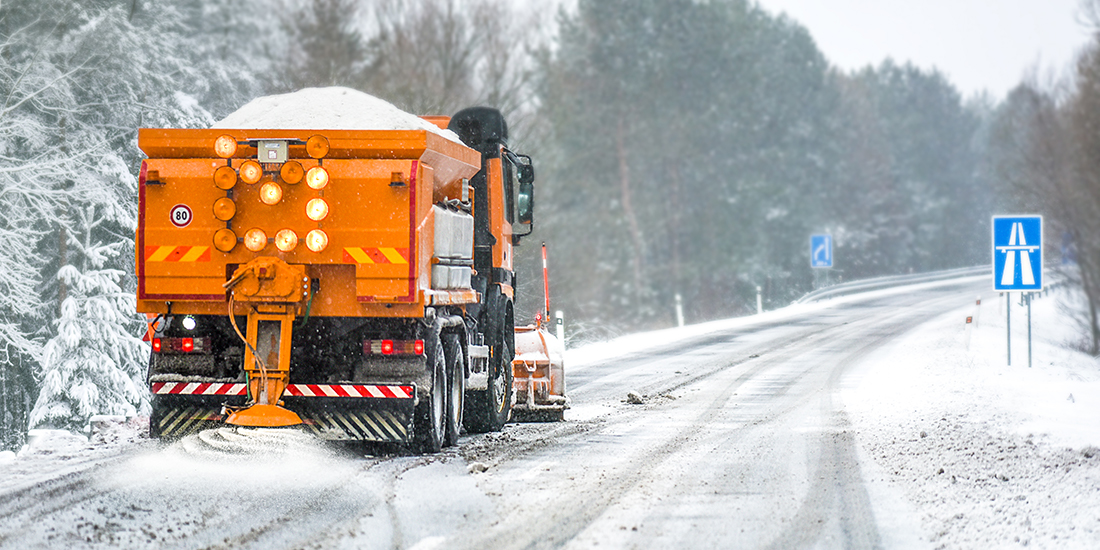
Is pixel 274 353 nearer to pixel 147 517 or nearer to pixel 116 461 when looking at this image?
pixel 116 461

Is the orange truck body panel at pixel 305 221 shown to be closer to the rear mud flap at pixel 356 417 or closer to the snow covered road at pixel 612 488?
the rear mud flap at pixel 356 417

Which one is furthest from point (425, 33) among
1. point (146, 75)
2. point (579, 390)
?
point (579, 390)

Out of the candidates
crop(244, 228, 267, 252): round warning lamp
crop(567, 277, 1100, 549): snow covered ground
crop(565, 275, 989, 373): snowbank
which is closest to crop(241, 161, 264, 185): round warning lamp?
crop(244, 228, 267, 252): round warning lamp

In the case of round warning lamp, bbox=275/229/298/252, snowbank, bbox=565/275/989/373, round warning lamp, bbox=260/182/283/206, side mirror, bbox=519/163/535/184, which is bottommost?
snowbank, bbox=565/275/989/373

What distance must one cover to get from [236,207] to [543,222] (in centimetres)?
2858

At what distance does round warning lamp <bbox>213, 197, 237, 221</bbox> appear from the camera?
8570mm

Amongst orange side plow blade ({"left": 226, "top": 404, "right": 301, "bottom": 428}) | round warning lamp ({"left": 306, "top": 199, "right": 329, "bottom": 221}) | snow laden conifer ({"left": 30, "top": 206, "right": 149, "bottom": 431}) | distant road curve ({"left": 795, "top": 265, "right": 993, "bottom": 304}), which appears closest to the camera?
orange side plow blade ({"left": 226, "top": 404, "right": 301, "bottom": 428})

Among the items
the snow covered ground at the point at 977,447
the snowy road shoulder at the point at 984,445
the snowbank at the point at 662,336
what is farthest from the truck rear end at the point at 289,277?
the snowbank at the point at 662,336

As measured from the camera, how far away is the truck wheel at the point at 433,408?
9109 mm

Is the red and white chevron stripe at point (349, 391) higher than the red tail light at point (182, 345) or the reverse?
the reverse

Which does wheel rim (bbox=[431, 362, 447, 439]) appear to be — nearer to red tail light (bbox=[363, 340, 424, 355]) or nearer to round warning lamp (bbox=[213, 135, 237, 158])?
red tail light (bbox=[363, 340, 424, 355])

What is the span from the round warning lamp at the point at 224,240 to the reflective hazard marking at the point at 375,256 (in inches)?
32.3

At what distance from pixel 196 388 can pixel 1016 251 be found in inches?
508

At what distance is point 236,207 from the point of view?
28.5ft
